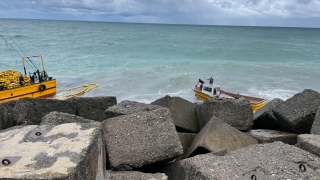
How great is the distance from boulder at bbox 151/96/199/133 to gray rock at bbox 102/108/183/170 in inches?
55.3

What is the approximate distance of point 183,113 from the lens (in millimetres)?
5215

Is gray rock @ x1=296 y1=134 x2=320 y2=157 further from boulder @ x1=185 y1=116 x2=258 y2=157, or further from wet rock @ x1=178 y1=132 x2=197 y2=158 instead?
wet rock @ x1=178 y1=132 x2=197 y2=158

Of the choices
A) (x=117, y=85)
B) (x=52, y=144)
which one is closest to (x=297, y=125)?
(x=52, y=144)

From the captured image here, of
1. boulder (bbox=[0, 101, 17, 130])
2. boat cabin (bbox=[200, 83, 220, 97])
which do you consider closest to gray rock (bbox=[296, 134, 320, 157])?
boulder (bbox=[0, 101, 17, 130])

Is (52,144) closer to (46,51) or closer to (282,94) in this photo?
(282,94)

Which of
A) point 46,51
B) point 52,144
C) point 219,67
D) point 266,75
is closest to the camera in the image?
point 52,144

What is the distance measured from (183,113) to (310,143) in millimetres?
2405

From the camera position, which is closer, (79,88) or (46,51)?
(79,88)

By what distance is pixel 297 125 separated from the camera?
4.48m

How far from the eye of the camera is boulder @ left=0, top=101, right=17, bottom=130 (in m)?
4.45

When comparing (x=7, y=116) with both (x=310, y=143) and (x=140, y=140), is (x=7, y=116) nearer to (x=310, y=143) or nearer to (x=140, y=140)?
(x=140, y=140)

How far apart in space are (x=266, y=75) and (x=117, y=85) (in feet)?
40.4

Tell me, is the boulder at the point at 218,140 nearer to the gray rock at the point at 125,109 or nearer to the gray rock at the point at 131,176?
the gray rock at the point at 125,109

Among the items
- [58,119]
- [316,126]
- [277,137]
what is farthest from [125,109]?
[316,126]
